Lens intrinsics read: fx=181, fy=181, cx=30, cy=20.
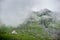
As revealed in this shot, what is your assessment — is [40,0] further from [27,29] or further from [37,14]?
[27,29]

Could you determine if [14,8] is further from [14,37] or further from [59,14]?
[59,14]

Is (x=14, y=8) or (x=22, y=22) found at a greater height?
(x=14, y=8)

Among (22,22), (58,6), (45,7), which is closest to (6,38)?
(22,22)

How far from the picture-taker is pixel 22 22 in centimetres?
420

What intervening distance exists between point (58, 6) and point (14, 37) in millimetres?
1259

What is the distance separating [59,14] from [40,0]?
0.56 m

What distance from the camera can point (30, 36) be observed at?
4.12 m

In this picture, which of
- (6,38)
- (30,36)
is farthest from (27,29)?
(6,38)

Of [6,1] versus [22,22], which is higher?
[6,1]

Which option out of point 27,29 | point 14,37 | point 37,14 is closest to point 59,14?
point 37,14

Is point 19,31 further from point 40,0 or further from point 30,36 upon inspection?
point 40,0

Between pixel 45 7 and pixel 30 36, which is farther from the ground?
pixel 45 7

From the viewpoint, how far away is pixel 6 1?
4.27 m

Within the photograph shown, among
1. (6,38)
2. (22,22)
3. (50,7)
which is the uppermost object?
(50,7)
